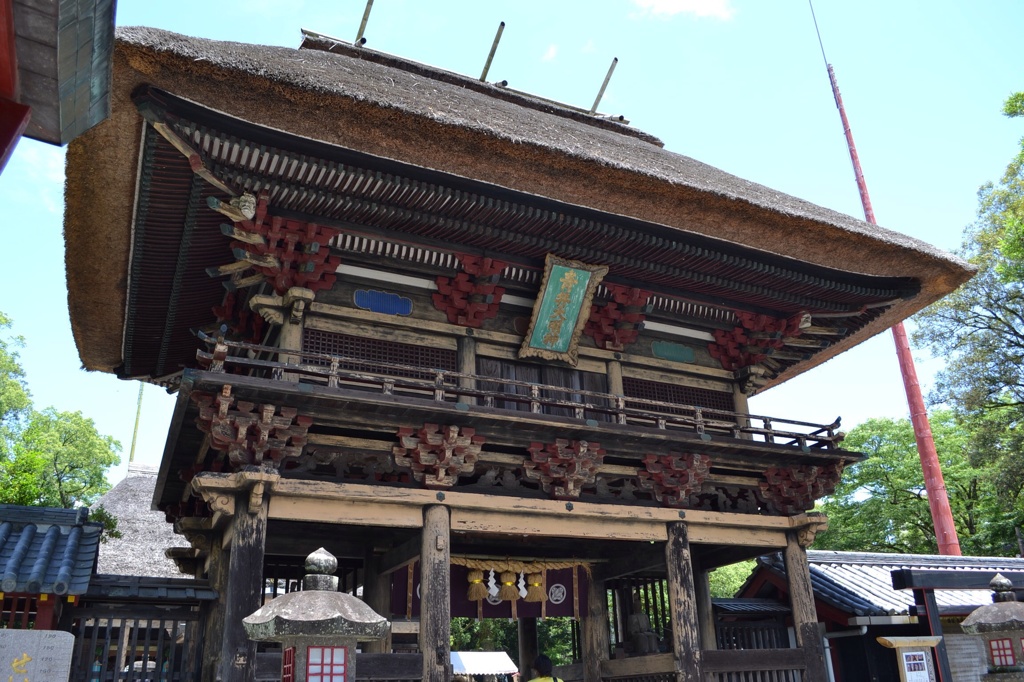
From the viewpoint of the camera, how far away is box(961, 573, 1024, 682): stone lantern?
1051cm

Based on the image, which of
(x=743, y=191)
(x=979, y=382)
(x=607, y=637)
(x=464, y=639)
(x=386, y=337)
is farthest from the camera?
(x=464, y=639)

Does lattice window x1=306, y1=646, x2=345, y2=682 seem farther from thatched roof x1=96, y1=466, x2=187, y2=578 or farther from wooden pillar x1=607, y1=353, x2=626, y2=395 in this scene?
thatched roof x1=96, y1=466, x2=187, y2=578

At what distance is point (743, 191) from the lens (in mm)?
10594

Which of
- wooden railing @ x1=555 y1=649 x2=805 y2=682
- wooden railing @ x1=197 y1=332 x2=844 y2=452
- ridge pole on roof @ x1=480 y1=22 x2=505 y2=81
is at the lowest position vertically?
wooden railing @ x1=555 y1=649 x2=805 y2=682

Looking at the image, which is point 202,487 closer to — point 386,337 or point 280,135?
point 386,337

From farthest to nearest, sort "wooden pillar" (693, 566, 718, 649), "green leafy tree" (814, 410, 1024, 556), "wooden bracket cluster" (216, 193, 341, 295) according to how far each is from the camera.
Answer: "green leafy tree" (814, 410, 1024, 556) → "wooden pillar" (693, 566, 718, 649) → "wooden bracket cluster" (216, 193, 341, 295)

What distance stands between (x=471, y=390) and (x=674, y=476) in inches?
130

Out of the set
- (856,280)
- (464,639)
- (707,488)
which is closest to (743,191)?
(856,280)

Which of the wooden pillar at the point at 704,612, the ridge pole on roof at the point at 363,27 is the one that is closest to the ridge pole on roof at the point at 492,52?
the ridge pole on roof at the point at 363,27

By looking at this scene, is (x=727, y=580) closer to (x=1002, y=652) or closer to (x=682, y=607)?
(x=1002, y=652)

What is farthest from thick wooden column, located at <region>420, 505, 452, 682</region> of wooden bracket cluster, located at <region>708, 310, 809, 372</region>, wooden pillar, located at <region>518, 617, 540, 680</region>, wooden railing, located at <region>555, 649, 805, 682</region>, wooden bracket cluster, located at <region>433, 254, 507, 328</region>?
wooden bracket cluster, located at <region>708, 310, 809, 372</region>

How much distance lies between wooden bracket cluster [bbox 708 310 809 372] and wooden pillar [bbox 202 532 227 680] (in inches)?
298

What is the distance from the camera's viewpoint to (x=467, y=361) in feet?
33.1

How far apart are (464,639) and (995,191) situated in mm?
21734
